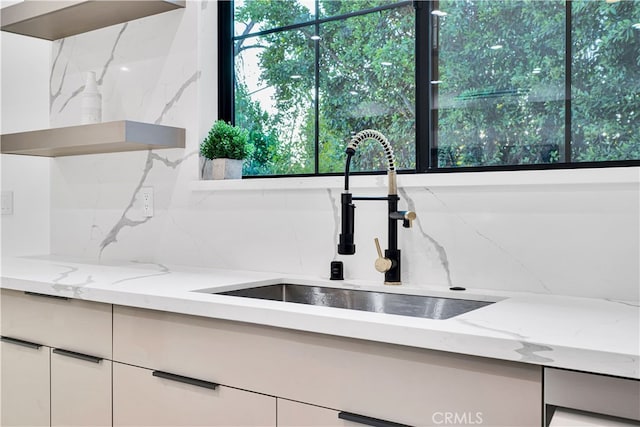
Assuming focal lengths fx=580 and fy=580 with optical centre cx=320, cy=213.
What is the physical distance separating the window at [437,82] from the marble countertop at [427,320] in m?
0.46

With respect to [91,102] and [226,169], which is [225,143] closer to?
[226,169]

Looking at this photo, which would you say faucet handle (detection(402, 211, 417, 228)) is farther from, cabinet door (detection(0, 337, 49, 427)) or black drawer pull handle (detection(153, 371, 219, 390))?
cabinet door (detection(0, 337, 49, 427))

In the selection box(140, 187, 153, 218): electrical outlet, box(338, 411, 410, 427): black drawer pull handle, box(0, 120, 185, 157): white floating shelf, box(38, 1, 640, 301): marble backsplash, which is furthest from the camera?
box(140, 187, 153, 218): electrical outlet

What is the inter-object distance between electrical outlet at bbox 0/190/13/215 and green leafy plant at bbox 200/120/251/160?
1.13m

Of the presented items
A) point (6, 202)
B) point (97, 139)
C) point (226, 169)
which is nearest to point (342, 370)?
point (226, 169)

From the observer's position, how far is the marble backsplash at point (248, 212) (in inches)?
60.1

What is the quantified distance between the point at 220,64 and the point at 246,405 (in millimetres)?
1484

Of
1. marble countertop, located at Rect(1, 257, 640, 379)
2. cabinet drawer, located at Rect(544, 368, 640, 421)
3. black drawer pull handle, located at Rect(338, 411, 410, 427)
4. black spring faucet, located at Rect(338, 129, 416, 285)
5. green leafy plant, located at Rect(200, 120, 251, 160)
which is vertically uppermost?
green leafy plant, located at Rect(200, 120, 251, 160)

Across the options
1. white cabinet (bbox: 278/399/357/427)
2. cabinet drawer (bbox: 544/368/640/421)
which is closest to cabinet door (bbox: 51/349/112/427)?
white cabinet (bbox: 278/399/357/427)

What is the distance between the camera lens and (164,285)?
170 cm

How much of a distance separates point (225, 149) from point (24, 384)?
1.04 meters

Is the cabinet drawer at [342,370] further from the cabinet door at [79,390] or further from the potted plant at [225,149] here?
the potted plant at [225,149]

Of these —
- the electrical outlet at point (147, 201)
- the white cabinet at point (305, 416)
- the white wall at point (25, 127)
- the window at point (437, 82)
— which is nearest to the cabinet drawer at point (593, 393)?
the white cabinet at point (305, 416)
